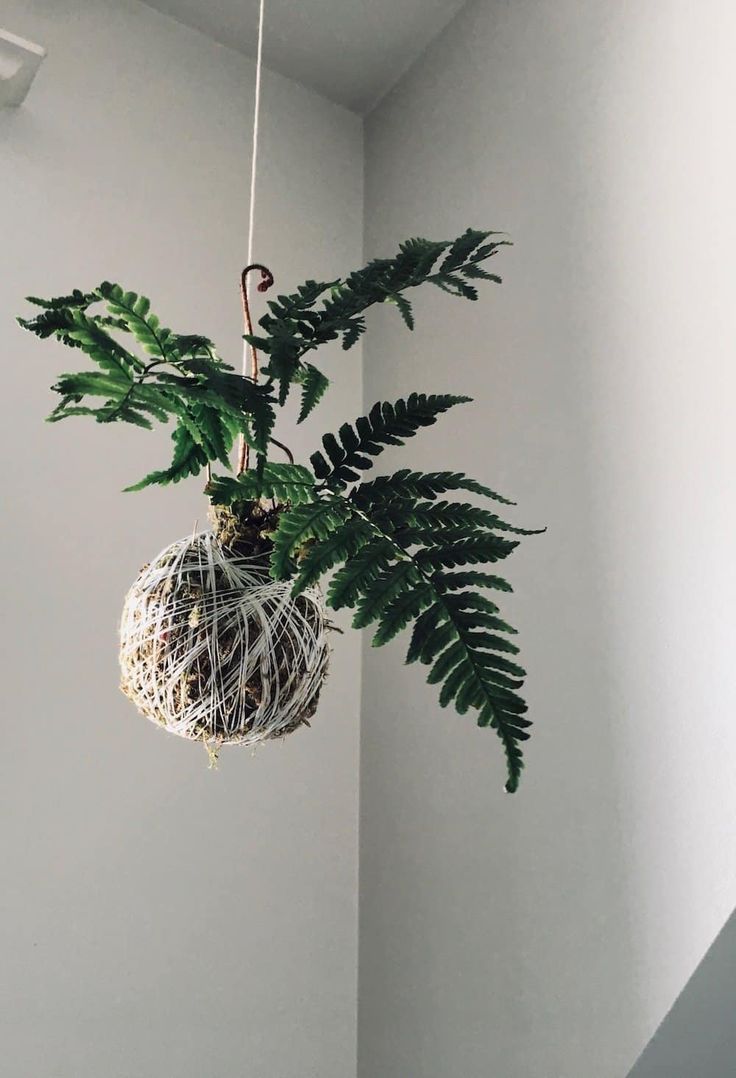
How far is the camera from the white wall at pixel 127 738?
1.53 metres

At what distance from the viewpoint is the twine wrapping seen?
917 mm

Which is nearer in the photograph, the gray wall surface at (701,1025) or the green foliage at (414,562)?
the green foliage at (414,562)

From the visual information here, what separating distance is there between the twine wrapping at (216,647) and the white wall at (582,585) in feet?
1.92

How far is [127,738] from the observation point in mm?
1651

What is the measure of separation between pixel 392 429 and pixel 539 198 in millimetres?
1025

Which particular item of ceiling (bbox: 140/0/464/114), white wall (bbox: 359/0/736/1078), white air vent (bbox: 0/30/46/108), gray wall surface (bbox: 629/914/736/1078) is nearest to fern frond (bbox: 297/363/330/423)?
white wall (bbox: 359/0/736/1078)

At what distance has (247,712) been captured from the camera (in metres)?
0.93

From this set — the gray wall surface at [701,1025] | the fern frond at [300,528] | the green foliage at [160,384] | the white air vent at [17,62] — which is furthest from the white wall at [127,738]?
the fern frond at [300,528]

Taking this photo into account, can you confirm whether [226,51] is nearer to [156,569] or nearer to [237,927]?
[156,569]

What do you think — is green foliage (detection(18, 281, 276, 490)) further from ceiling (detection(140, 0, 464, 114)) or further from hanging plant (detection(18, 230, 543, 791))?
ceiling (detection(140, 0, 464, 114))

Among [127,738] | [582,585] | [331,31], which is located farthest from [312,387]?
[331,31]

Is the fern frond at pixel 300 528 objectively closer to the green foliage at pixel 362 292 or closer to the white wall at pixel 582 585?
the green foliage at pixel 362 292

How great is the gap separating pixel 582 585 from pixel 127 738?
2.65 ft

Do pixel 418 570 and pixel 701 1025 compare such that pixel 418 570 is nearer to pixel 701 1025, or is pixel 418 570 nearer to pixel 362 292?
pixel 362 292
